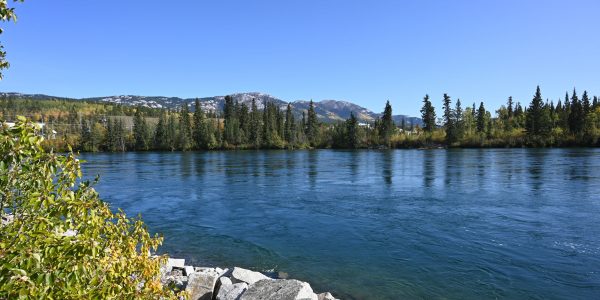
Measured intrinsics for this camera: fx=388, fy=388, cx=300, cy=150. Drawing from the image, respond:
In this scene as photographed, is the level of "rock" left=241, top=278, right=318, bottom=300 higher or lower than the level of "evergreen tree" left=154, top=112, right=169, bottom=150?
lower

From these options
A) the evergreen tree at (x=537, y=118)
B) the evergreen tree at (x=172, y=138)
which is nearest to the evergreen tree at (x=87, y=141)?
the evergreen tree at (x=172, y=138)

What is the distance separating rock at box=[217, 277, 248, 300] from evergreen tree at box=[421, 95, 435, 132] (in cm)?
15503

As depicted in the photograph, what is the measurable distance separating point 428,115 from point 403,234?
148m

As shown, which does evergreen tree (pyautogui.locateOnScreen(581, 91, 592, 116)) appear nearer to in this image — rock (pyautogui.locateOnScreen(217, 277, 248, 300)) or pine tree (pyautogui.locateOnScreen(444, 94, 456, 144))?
pine tree (pyautogui.locateOnScreen(444, 94, 456, 144))

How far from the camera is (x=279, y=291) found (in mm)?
10992

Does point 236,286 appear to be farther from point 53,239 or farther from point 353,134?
point 353,134

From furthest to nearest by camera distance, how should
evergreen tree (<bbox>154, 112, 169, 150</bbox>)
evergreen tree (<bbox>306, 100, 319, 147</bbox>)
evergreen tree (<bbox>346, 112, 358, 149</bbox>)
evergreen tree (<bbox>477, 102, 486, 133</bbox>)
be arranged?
evergreen tree (<bbox>306, 100, 319, 147</bbox>)
evergreen tree (<bbox>154, 112, 169, 150</bbox>)
evergreen tree (<bbox>346, 112, 358, 149</bbox>)
evergreen tree (<bbox>477, 102, 486, 133</bbox>)

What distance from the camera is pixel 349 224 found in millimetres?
23531

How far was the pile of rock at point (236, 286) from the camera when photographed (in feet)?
36.0

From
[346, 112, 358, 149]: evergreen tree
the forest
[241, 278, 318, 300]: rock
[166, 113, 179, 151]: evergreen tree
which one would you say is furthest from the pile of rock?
[166, 113, 179, 151]: evergreen tree

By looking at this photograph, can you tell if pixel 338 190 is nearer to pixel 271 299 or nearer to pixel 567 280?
pixel 567 280

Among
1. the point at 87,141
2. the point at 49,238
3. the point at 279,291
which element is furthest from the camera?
the point at 87,141

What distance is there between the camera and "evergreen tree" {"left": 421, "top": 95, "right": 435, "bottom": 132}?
15725 cm

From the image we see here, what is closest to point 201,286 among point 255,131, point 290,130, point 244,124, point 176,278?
point 176,278
